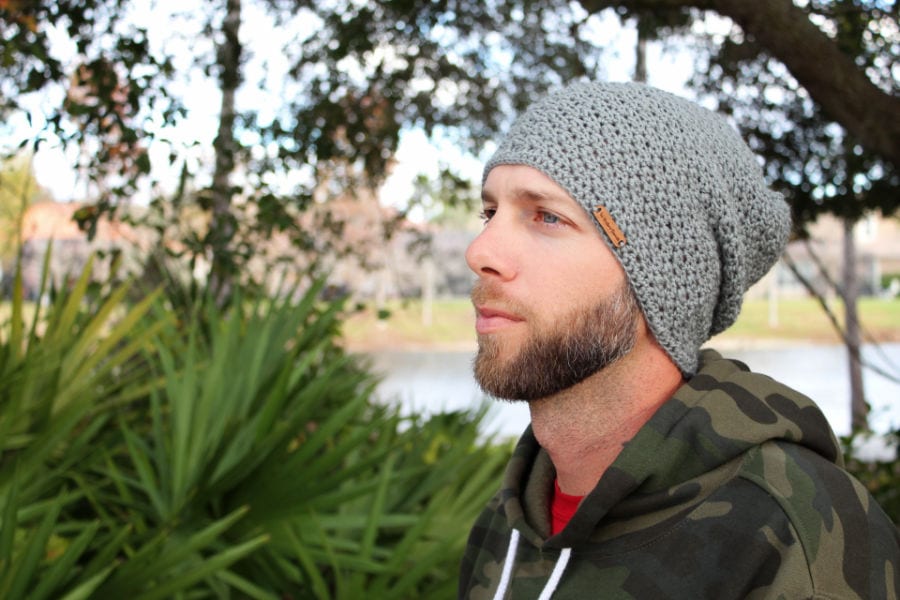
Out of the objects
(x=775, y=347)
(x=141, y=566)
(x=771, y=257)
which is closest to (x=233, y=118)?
(x=141, y=566)

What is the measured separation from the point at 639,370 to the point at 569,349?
0.14 metres

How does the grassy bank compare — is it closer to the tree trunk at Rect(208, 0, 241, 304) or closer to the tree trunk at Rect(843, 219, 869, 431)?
the tree trunk at Rect(843, 219, 869, 431)

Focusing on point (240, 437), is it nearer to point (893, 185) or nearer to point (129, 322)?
point (129, 322)

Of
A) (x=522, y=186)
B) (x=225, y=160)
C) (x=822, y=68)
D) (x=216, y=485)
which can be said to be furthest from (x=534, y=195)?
(x=225, y=160)

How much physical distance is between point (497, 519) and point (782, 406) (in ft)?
1.99

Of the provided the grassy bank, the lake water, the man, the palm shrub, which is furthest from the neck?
the grassy bank

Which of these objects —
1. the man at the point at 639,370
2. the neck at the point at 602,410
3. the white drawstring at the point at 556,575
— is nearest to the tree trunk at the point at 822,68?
the man at the point at 639,370

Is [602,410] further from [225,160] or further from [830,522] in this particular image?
[225,160]

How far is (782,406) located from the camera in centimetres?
139

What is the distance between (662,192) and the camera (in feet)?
4.93

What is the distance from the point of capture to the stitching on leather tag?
1.48 meters

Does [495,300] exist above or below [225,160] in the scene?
below

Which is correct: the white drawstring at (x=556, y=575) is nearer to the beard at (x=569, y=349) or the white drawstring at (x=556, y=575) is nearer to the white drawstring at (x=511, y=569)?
the white drawstring at (x=511, y=569)

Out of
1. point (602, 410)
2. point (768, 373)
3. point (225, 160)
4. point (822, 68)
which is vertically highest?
point (822, 68)
